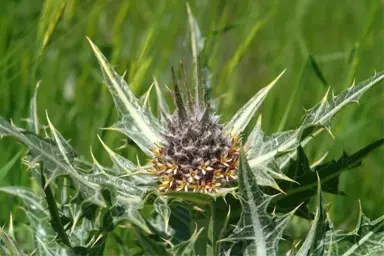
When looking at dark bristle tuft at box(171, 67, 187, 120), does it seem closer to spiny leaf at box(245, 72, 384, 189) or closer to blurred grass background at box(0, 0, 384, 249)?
spiny leaf at box(245, 72, 384, 189)

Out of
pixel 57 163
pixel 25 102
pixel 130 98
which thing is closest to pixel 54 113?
pixel 25 102

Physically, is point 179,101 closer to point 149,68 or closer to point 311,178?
point 311,178

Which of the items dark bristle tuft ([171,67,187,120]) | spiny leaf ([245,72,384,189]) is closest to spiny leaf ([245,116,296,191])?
spiny leaf ([245,72,384,189])

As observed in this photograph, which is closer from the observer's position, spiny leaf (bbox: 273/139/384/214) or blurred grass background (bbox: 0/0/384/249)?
spiny leaf (bbox: 273/139/384/214)

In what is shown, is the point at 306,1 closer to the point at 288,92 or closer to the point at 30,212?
the point at 288,92

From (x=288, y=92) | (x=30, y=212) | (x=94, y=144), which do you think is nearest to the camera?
(x=30, y=212)

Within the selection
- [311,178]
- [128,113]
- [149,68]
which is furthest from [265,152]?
[149,68]
